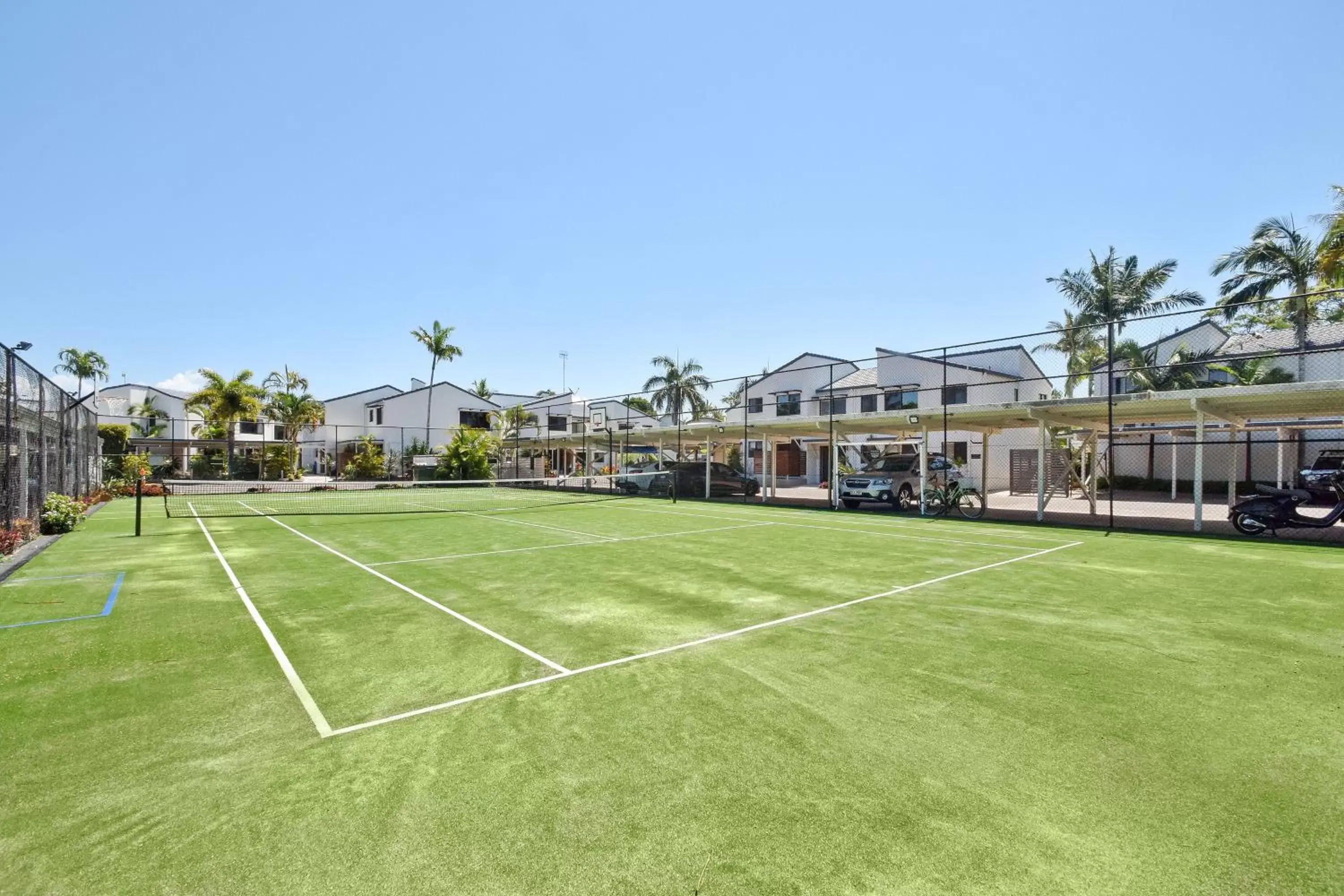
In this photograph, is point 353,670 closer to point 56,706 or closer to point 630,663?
point 56,706

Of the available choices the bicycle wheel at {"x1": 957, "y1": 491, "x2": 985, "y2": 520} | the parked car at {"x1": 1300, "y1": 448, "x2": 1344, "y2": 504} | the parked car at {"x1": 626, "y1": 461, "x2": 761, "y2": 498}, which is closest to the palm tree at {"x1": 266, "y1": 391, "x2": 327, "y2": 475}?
the parked car at {"x1": 626, "y1": 461, "x2": 761, "y2": 498}

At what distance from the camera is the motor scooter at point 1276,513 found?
13.5 m

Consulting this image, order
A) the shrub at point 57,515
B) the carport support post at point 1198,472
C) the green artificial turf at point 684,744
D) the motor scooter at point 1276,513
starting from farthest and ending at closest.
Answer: the carport support post at point 1198,472 < the shrub at point 57,515 < the motor scooter at point 1276,513 < the green artificial turf at point 684,744

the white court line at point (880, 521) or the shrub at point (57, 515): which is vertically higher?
the shrub at point (57, 515)

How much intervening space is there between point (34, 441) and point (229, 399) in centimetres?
2581

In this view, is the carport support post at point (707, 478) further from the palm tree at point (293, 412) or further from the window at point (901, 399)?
the palm tree at point (293, 412)

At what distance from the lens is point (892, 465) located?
72.9ft

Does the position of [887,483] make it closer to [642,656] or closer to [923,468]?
[923,468]

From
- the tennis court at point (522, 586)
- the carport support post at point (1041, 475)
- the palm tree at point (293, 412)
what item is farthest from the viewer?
the palm tree at point (293, 412)

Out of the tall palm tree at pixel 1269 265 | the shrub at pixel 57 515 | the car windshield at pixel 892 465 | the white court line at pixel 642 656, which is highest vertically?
the tall palm tree at pixel 1269 265

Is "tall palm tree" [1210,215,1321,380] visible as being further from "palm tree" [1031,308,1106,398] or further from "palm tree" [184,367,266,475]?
"palm tree" [184,367,266,475]

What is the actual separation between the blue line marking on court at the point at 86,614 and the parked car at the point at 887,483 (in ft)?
62.3

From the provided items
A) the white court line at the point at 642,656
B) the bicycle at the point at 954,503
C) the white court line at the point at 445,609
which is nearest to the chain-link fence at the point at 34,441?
the white court line at the point at 445,609

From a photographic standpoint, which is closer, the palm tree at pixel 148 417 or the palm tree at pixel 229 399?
the palm tree at pixel 229 399
